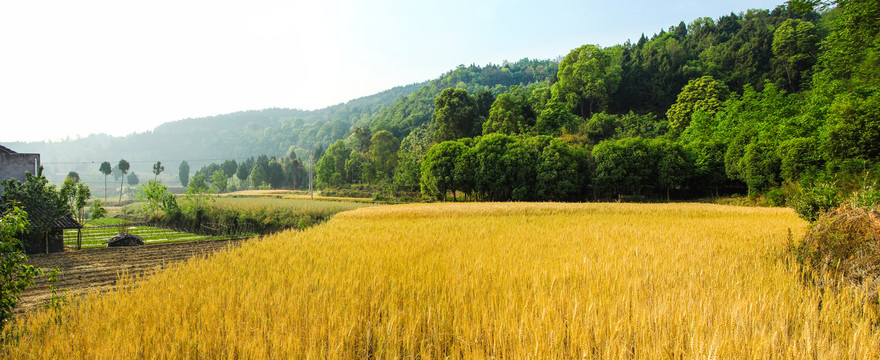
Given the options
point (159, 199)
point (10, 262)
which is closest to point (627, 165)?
point (10, 262)

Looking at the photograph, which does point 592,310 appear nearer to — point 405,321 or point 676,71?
point 405,321

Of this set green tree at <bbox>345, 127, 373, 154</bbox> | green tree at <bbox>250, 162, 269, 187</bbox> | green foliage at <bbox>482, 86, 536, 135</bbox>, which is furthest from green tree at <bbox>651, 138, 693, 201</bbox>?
green tree at <bbox>250, 162, 269, 187</bbox>

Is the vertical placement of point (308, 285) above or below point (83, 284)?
above

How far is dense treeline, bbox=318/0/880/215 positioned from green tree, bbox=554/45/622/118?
329 millimetres

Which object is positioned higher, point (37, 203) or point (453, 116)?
point (453, 116)

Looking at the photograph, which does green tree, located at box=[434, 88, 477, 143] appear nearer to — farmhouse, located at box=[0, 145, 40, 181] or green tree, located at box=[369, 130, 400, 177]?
green tree, located at box=[369, 130, 400, 177]

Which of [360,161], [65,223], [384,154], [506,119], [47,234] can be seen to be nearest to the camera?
[47,234]

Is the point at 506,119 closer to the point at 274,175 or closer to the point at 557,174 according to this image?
the point at 557,174

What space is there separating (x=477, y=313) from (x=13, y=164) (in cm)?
3253

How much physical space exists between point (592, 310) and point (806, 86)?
87.3 meters

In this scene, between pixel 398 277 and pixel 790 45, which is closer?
pixel 398 277

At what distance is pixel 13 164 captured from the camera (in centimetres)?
2156

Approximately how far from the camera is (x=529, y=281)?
5.34 metres

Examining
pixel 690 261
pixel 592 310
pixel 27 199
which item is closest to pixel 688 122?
pixel 690 261
